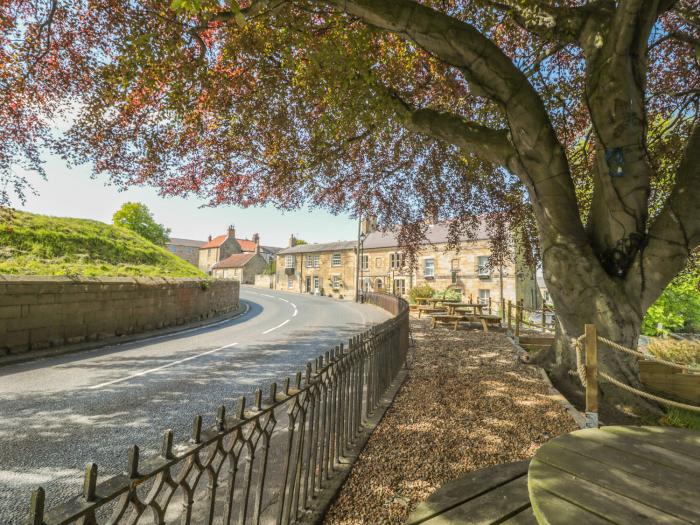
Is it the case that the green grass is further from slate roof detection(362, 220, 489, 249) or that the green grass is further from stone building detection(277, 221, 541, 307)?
slate roof detection(362, 220, 489, 249)

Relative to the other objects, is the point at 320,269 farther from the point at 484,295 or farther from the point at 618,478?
the point at 618,478

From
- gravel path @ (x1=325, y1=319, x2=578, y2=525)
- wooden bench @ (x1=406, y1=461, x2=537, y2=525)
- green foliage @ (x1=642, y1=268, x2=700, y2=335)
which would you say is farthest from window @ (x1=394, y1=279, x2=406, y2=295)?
wooden bench @ (x1=406, y1=461, x2=537, y2=525)

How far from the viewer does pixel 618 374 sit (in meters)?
5.52

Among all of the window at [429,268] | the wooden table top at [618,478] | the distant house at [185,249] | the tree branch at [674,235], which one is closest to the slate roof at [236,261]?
the distant house at [185,249]

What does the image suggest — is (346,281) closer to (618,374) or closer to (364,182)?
(364,182)

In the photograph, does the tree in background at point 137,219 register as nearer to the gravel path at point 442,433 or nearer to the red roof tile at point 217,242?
the red roof tile at point 217,242

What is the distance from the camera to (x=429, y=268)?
3803 centimetres

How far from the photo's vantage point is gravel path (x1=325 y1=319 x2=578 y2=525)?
294 centimetres

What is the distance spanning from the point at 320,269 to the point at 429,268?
17527 mm

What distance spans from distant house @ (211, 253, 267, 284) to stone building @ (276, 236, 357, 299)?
384 inches

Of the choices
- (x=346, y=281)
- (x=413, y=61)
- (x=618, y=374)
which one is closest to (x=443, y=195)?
(x=413, y=61)

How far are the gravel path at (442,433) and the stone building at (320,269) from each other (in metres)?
37.6

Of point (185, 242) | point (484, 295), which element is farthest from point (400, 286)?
point (185, 242)

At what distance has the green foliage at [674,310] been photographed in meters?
16.0
